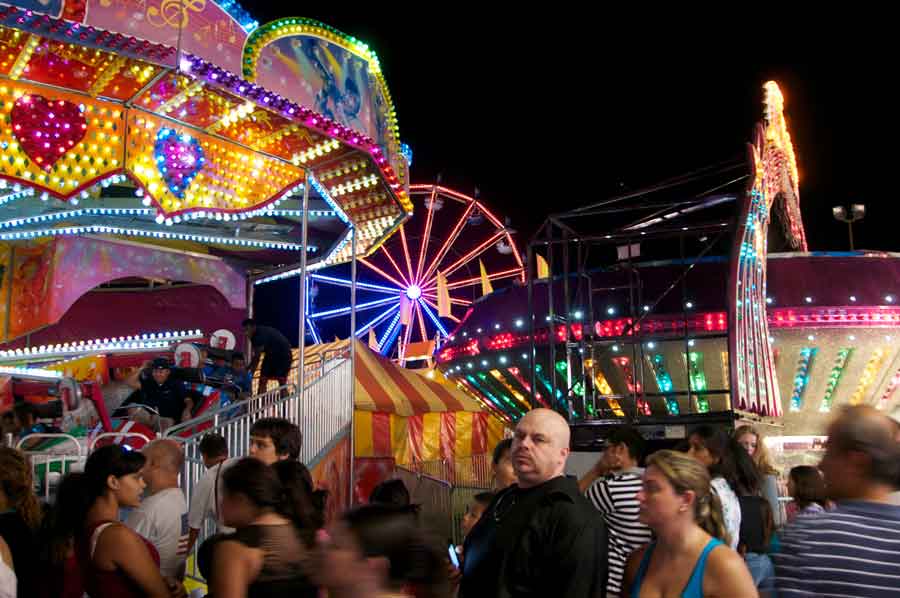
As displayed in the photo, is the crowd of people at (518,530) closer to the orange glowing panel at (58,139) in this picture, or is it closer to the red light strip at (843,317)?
the orange glowing panel at (58,139)

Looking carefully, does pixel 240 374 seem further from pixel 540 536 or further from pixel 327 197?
pixel 540 536

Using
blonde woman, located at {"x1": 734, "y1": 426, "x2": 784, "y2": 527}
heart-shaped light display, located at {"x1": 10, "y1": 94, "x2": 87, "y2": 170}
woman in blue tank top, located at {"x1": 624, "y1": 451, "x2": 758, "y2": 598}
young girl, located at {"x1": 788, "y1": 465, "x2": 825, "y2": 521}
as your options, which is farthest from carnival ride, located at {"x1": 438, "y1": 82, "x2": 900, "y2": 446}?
woman in blue tank top, located at {"x1": 624, "y1": 451, "x2": 758, "y2": 598}

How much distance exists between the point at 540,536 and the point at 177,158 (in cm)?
673

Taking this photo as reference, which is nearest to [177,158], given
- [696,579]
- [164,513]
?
[164,513]

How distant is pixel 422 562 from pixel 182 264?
38.5 feet

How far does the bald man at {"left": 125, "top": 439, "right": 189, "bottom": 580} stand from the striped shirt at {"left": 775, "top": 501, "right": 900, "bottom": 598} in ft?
10.4

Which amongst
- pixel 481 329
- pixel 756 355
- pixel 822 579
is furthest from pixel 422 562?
pixel 481 329

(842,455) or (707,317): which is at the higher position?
(707,317)

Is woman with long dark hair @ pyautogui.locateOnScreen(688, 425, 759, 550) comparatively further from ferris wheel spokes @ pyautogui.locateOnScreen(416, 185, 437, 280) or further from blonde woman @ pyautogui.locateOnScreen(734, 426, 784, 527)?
ferris wheel spokes @ pyautogui.locateOnScreen(416, 185, 437, 280)

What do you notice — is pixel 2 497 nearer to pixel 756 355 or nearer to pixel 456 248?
pixel 756 355

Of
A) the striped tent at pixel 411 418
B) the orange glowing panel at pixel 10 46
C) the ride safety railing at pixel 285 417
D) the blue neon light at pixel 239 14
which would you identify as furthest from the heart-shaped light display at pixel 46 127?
the striped tent at pixel 411 418

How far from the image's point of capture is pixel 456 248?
28.9 meters

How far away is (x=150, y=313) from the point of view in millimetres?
14688

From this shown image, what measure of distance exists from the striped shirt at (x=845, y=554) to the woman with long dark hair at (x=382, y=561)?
3.71 feet
